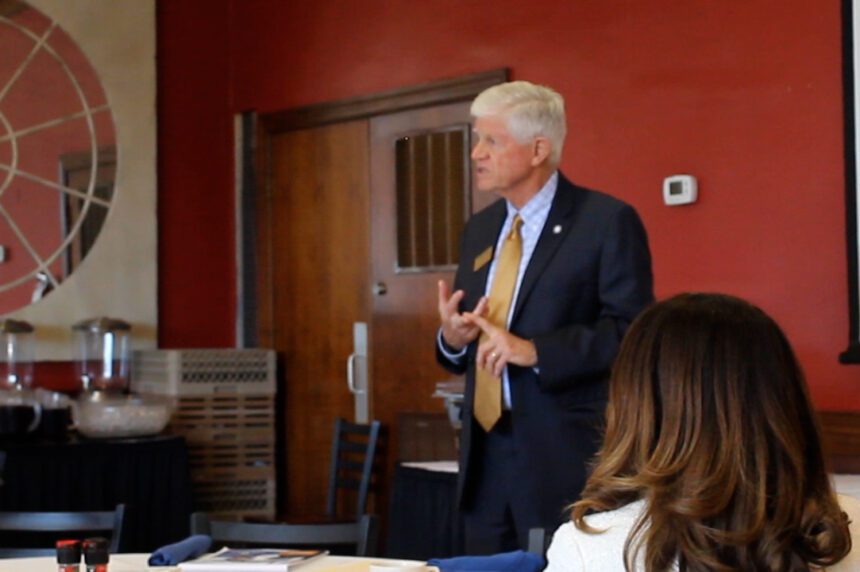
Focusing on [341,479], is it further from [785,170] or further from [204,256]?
[785,170]

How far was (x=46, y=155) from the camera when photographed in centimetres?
601

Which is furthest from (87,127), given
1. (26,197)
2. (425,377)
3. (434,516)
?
(434,516)

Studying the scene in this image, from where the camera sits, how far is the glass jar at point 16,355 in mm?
5691

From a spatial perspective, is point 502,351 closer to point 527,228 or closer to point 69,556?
point 527,228

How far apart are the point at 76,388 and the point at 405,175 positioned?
1.77 metres

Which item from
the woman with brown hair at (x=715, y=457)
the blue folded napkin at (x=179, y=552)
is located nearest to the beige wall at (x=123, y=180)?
the blue folded napkin at (x=179, y=552)

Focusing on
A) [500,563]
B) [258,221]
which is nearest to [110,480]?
[258,221]

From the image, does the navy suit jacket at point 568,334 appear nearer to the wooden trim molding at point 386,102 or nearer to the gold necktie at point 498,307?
the gold necktie at point 498,307

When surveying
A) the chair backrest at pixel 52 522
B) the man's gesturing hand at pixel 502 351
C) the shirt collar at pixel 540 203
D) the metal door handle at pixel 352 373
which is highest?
the shirt collar at pixel 540 203

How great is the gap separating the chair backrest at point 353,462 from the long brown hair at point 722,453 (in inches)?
156

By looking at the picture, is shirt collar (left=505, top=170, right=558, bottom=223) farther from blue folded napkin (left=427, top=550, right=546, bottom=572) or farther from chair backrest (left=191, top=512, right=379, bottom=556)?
blue folded napkin (left=427, top=550, right=546, bottom=572)

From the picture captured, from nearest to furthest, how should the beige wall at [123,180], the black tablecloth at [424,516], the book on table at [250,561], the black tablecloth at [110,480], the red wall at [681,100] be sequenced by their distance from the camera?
the book on table at [250,561], the black tablecloth at [424,516], the red wall at [681,100], the black tablecloth at [110,480], the beige wall at [123,180]

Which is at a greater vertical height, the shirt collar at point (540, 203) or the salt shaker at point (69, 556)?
the shirt collar at point (540, 203)

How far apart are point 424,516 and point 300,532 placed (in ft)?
4.49
